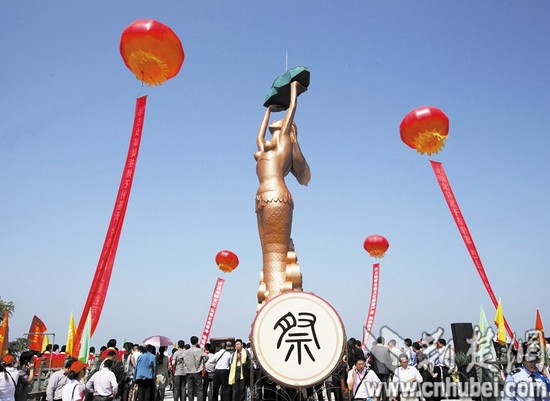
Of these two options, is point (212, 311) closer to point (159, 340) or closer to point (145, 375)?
point (159, 340)

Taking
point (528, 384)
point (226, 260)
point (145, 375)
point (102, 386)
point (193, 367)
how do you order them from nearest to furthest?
point (528, 384), point (102, 386), point (145, 375), point (193, 367), point (226, 260)

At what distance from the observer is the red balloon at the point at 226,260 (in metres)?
16.0

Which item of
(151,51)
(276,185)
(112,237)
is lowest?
(112,237)

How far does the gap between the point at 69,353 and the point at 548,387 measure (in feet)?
26.2

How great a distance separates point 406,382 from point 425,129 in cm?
501

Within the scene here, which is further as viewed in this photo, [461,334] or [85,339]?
[85,339]

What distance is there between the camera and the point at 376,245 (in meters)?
15.2

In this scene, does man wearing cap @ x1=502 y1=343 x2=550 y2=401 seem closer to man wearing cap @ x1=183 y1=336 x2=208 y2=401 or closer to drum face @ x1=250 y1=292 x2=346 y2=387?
drum face @ x1=250 y1=292 x2=346 y2=387

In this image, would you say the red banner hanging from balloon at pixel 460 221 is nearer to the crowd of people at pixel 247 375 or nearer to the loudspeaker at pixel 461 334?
the crowd of people at pixel 247 375

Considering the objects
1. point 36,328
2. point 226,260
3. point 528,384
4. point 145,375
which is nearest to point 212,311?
point 226,260

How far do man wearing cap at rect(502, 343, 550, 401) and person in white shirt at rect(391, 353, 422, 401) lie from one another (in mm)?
1653

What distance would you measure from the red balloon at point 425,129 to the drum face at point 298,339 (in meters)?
6.39

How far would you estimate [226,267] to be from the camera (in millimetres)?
16047
